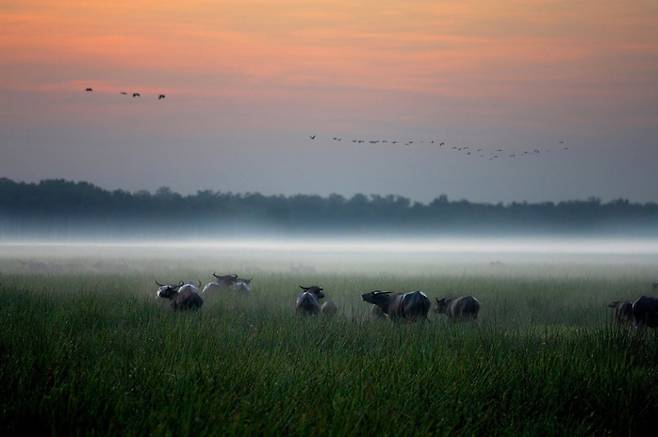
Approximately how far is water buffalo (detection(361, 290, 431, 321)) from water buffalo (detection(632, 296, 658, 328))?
5011 mm

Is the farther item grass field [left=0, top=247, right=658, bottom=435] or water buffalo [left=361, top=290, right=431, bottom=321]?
water buffalo [left=361, top=290, right=431, bottom=321]

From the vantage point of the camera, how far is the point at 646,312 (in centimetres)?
1902

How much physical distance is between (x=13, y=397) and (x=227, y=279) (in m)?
19.3

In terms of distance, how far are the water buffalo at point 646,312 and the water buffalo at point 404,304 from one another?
5.01m

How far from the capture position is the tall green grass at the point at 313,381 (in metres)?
7.23

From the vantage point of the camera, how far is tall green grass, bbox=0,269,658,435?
23.7 feet

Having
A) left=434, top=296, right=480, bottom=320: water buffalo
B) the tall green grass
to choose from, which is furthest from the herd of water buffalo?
the tall green grass

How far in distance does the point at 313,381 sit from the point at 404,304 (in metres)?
10.3

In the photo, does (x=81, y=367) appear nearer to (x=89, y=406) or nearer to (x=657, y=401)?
(x=89, y=406)

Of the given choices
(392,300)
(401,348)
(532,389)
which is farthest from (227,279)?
(532,389)

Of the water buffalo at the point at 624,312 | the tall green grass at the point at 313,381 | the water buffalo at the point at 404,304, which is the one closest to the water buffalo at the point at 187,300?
the tall green grass at the point at 313,381

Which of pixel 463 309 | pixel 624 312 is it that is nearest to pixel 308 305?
pixel 463 309

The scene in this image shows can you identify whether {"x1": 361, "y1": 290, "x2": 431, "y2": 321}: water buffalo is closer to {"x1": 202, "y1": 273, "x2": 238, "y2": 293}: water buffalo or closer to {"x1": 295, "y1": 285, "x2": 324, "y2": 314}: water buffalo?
{"x1": 295, "y1": 285, "x2": 324, "y2": 314}: water buffalo

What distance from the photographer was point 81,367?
873 cm
